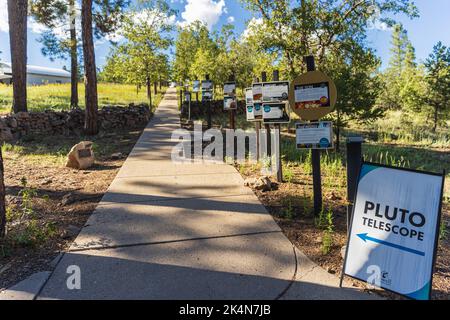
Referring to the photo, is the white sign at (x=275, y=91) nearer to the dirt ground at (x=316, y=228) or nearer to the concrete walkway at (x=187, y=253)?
the dirt ground at (x=316, y=228)

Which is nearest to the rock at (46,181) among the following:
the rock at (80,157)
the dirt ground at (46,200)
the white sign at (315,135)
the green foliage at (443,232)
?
the dirt ground at (46,200)

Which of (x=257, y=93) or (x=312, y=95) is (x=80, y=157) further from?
(x=312, y=95)

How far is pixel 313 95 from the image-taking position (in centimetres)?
354

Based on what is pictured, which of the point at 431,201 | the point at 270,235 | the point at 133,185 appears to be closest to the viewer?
the point at 431,201

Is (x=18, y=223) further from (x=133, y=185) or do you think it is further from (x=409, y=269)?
(x=409, y=269)

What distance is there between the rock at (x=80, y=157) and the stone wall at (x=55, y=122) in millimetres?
4405

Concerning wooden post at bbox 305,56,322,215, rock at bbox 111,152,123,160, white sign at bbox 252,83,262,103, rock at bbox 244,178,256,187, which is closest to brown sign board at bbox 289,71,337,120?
wooden post at bbox 305,56,322,215

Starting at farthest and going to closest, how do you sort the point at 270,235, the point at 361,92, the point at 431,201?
the point at 361,92, the point at 270,235, the point at 431,201

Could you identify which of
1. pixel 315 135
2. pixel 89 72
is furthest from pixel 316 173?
pixel 89 72

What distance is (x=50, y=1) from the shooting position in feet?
50.6

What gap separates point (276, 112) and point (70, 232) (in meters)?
3.34
